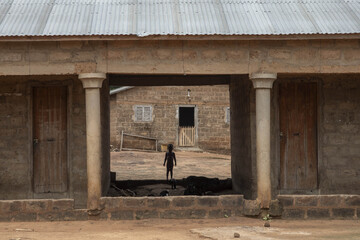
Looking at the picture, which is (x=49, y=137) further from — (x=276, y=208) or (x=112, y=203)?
(x=276, y=208)

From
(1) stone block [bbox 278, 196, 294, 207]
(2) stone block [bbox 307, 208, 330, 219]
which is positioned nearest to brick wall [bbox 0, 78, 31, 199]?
(1) stone block [bbox 278, 196, 294, 207]

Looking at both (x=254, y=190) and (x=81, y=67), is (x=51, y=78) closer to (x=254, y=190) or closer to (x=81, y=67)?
(x=81, y=67)

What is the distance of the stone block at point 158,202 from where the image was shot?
8.99 meters

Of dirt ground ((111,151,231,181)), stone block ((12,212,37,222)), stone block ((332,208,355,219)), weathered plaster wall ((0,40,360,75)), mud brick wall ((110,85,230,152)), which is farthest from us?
mud brick wall ((110,85,230,152))

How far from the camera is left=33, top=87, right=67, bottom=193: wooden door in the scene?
11.0 m

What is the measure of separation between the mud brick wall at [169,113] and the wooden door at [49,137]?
15.7 metres

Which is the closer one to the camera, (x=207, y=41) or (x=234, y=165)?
(x=207, y=41)

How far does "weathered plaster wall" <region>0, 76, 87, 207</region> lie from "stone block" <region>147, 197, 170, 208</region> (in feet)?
7.79

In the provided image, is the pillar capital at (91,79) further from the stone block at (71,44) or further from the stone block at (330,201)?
the stone block at (330,201)

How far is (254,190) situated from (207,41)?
3337 mm

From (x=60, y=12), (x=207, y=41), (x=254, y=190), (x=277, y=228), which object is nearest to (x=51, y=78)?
(x=60, y=12)

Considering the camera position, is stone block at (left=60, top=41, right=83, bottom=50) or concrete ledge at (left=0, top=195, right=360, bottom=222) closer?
concrete ledge at (left=0, top=195, right=360, bottom=222)

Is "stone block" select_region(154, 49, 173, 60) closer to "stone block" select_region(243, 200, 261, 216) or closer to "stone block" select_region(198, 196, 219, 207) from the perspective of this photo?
"stone block" select_region(198, 196, 219, 207)

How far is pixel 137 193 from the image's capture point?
13.0 metres
